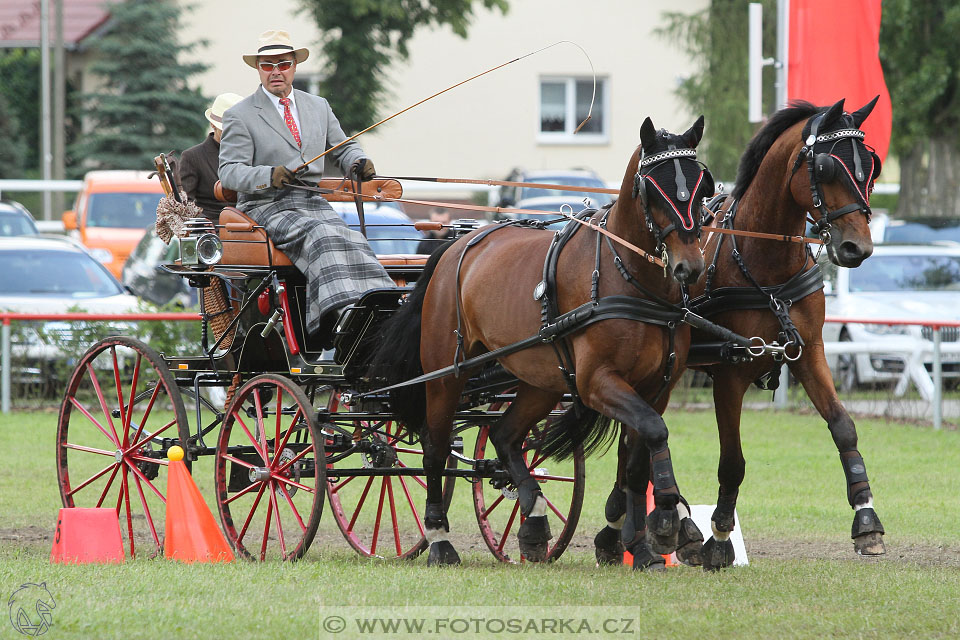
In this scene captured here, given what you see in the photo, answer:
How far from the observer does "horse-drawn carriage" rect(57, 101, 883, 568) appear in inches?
247

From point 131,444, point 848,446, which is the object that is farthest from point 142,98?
point 848,446

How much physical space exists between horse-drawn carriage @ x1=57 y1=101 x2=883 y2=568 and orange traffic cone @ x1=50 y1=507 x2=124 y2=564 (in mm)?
628

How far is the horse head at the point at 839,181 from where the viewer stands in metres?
6.24

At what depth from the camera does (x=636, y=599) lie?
580cm

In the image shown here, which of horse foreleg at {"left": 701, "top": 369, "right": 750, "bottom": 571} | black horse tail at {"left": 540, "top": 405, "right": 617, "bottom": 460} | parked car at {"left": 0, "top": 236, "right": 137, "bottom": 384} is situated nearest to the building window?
parked car at {"left": 0, "top": 236, "right": 137, "bottom": 384}

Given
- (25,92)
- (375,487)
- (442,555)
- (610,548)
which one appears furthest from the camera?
(25,92)

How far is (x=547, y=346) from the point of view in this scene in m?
6.70

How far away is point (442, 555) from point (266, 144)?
2.45 metres

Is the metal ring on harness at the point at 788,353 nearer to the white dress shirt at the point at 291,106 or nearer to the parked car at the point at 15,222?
the white dress shirt at the point at 291,106

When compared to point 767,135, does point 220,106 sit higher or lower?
higher

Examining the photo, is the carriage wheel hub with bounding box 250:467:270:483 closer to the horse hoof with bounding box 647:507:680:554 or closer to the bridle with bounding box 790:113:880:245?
the horse hoof with bounding box 647:507:680:554

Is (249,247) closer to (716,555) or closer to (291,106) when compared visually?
(291,106)

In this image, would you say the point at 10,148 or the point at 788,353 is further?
the point at 10,148

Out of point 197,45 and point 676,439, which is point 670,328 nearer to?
point 676,439
